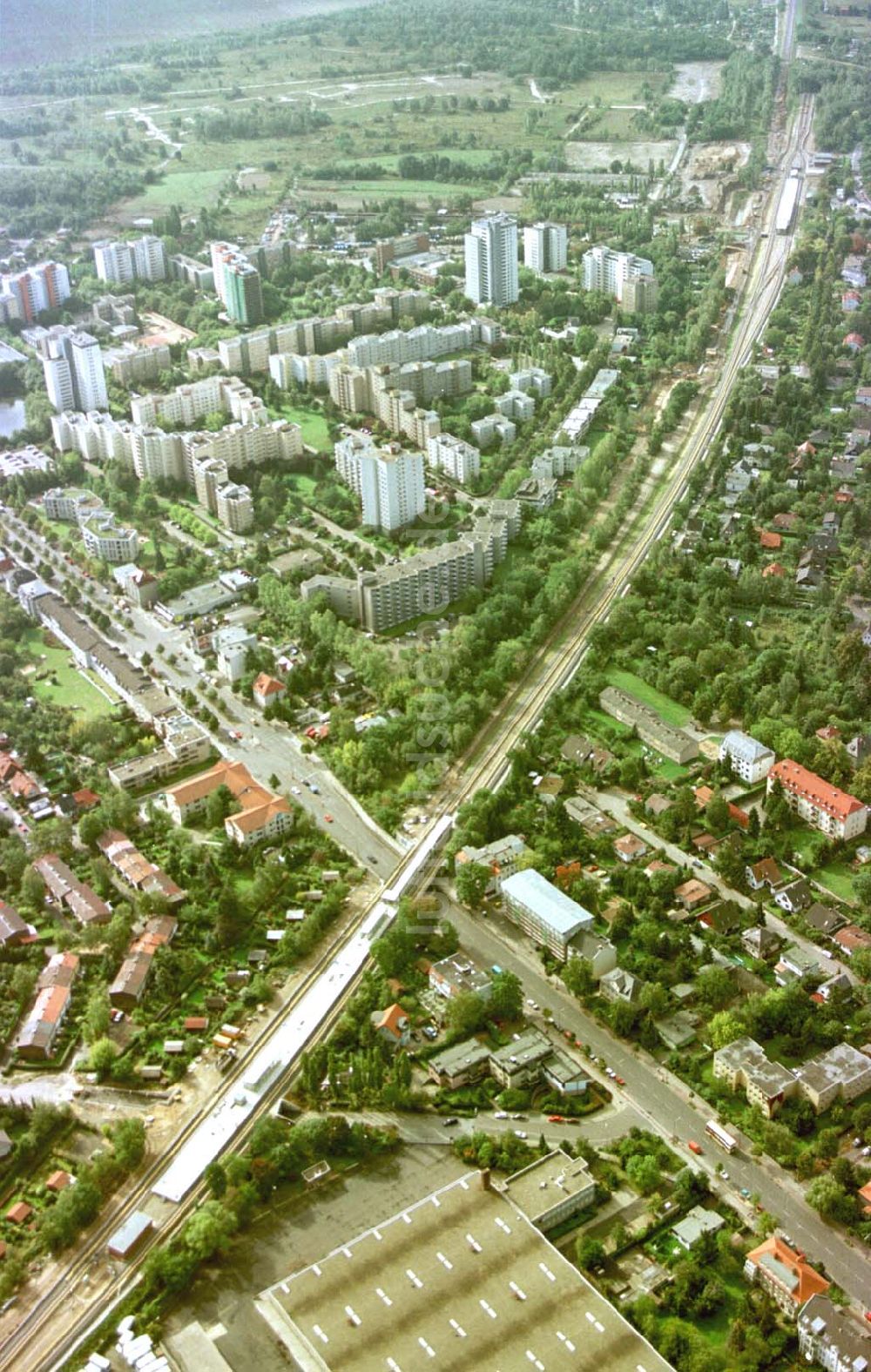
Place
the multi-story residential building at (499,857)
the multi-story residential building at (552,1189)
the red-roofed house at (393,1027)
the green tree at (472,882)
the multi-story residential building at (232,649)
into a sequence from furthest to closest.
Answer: the multi-story residential building at (232,649) → the multi-story residential building at (499,857) → the green tree at (472,882) → the red-roofed house at (393,1027) → the multi-story residential building at (552,1189)

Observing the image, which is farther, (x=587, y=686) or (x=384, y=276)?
(x=384, y=276)

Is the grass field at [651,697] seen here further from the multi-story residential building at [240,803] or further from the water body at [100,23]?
the water body at [100,23]

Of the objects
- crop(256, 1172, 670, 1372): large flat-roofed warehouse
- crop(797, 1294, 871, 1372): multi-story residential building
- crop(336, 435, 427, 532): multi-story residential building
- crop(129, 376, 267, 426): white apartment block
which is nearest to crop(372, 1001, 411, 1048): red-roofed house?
crop(256, 1172, 670, 1372): large flat-roofed warehouse

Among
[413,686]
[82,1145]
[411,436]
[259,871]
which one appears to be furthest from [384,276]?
[82,1145]

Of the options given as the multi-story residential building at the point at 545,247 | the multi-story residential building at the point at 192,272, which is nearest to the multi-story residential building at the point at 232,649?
the multi-story residential building at the point at 192,272

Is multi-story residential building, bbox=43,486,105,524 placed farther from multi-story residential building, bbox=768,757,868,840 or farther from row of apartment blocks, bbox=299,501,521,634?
multi-story residential building, bbox=768,757,868,840

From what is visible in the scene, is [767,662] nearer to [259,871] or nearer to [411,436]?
[259,871]

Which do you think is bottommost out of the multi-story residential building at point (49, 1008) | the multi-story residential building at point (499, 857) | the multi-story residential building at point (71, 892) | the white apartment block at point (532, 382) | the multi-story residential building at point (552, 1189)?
the multi-story residential building at point (552, 1189)
